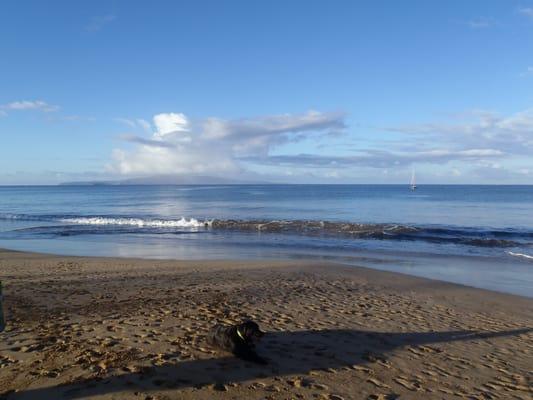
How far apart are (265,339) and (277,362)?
98 cm

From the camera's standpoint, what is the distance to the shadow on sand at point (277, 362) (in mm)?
5025

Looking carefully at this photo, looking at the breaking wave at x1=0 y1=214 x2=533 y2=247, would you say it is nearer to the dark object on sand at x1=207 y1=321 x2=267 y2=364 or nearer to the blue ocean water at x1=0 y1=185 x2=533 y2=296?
the blue ocean water at x1=0 y1=185 x2=533 y2=296

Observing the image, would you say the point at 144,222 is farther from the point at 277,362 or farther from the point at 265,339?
the point at 277,362

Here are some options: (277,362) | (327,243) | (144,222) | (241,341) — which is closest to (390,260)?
(327,243)

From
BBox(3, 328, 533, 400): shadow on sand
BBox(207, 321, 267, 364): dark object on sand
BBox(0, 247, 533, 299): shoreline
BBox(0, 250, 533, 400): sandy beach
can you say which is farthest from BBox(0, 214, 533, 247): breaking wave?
BBox(207, 321, 267, 364): dark object on sand

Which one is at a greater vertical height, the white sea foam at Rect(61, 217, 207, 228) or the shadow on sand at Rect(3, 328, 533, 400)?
the shadow on sand at Rect(3, 328, 533, 400)

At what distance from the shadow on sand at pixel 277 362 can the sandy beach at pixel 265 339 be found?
2 cm

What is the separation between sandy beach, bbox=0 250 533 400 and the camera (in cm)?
528

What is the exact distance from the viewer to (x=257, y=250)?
2177 centimetres

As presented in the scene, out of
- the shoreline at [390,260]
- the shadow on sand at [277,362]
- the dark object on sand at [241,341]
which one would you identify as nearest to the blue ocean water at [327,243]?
the shoreline at [390,260]

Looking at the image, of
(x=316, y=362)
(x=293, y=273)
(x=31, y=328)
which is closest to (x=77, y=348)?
(x=31, y=328)

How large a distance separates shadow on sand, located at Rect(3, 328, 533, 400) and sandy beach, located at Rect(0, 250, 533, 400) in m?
0.02

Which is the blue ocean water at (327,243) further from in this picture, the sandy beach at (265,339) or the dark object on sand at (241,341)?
the dark object on sand at (241,341)

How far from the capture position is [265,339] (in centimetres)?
695
